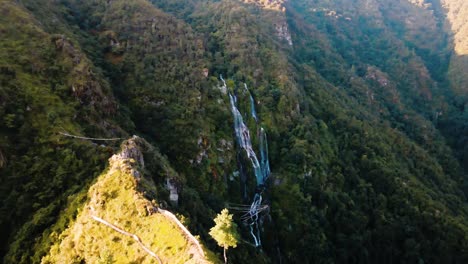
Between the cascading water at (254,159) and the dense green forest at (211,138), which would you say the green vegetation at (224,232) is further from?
the cascading water at (254,159)

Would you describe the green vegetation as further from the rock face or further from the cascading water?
the rock face

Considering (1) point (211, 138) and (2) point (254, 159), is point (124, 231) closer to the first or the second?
(1) point (211, 138)

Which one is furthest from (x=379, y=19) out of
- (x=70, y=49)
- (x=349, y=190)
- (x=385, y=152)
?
(x=70, y=49)

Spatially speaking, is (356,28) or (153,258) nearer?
(153,258)

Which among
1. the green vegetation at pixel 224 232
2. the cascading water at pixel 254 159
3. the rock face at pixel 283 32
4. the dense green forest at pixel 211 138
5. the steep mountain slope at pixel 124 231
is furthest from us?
the rock face at pixel 283 32

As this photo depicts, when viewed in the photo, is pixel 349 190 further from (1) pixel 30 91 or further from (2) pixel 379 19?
(2) pixel 379 19

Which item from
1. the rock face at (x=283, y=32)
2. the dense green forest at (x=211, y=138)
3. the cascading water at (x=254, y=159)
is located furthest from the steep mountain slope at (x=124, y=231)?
the rock face at (x=283, y=32)
